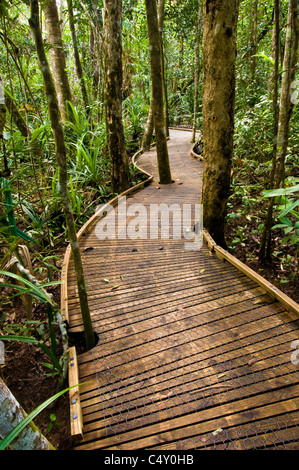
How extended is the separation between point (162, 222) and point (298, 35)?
246cm

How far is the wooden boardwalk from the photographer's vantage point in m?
1.35

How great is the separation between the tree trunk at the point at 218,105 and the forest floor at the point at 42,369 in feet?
2.54

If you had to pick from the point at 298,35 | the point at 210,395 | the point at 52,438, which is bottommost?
the point at 52,438

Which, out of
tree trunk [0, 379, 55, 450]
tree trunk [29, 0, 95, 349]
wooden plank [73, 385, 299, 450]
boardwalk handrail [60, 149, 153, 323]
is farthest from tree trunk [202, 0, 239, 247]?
tree trunk [0, 379, 55, 450]

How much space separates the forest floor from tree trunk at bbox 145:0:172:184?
303 cm

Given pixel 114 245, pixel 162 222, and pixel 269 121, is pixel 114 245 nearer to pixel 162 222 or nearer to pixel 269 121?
pixel 162 222

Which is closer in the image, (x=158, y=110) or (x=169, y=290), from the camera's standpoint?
(x=169, y=290)

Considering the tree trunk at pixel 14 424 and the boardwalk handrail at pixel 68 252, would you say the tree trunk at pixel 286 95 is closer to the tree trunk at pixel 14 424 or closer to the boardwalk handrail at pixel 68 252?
the boardwalk handrail at pixel 68 252

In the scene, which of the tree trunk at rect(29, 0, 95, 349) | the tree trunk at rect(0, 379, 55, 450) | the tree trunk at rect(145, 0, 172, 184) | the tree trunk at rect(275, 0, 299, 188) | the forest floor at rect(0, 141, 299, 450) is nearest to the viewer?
the tree trunk at rect(0, 379, 55, 450)

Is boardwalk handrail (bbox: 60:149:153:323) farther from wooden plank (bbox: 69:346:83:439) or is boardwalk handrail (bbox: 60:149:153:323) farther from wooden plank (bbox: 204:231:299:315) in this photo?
wooden plank (bbox: 204:231:299:315)

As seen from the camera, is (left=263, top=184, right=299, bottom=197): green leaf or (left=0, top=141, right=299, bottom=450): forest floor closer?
(left=263, top=184, right=299, bottom=197): green leaf

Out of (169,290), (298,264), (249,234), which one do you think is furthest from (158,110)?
(169,290)

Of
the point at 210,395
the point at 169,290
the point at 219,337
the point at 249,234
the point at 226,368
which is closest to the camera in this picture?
the point at 210,395

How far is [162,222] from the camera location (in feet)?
13.1
